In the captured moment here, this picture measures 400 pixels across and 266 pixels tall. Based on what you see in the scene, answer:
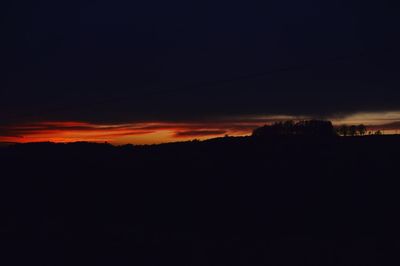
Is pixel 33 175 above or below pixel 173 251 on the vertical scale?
above

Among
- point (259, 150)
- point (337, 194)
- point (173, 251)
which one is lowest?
point (173, 251)

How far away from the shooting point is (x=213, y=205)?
20016 mm

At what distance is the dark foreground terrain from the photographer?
15367mm

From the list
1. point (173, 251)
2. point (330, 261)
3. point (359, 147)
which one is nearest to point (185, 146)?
point (359, 147)

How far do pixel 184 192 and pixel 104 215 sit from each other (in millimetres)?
3241

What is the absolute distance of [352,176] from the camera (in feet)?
66.9

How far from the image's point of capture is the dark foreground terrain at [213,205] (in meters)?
15.4

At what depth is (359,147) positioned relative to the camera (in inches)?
873

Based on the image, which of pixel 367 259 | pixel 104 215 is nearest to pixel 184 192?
pixel 104 215

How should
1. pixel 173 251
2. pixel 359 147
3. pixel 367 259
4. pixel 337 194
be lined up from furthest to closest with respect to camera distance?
pixel 359 147 → pixel 337 194 → pixel 173 251 → pixel 367 259

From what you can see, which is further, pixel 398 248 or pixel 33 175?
pixel 33 175

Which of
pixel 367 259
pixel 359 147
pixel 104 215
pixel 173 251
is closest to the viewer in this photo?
pixel 367 259

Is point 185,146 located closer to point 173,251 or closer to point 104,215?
point 104,215

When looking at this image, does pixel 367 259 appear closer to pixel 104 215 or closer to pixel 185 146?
pixel 104 215
